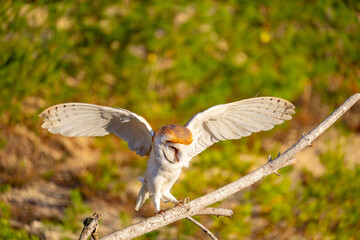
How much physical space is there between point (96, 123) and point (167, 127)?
10.3 inches

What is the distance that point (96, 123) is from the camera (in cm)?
125

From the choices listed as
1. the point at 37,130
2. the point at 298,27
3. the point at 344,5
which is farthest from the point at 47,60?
the point at 344,5

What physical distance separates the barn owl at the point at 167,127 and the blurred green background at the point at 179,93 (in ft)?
3.82

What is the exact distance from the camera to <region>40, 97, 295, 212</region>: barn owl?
1.14 meters

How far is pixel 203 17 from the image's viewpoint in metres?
3.35

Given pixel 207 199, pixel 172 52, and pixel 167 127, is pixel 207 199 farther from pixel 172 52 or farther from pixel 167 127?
pixel 172 52

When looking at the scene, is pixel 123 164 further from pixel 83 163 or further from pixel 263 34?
pixel 263 34

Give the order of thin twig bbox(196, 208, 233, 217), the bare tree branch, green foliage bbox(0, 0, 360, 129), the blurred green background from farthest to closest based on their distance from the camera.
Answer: green foliage bbox(0, 0, 360, 129), the blurred green background, thin twig bbox(196, 208, 233, 217), the bare tree branch

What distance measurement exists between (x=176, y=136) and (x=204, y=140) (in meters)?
0.23

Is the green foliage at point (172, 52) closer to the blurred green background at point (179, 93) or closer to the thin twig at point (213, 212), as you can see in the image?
the blurred green background at point (179, 93)

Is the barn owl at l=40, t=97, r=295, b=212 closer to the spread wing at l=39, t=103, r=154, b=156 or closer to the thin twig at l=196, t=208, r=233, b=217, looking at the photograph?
the spread wing at l=39, t=103, r=154, b=156

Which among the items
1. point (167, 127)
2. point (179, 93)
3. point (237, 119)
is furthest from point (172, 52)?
point (167, 127)

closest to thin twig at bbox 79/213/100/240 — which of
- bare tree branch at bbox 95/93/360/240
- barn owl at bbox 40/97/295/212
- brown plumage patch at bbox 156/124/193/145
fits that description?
bare tree branch at bbox 95/93/360/240

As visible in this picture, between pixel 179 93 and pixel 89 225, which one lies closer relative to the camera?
pixel 89 225
